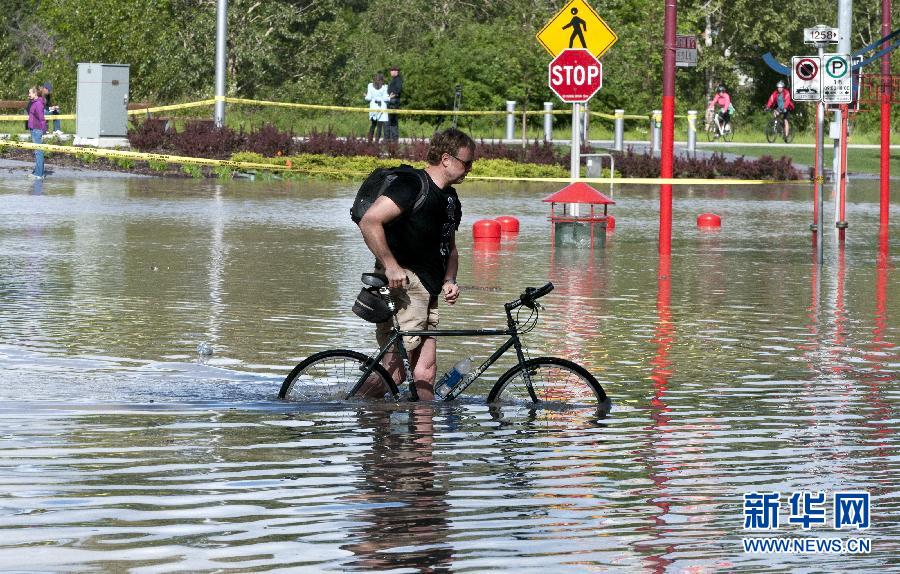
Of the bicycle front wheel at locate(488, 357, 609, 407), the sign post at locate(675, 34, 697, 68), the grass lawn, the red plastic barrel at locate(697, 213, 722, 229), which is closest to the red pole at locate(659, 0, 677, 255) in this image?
the sign post at locate(675, 34, 697, 68)

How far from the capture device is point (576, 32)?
25.3 m

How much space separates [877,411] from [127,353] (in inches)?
187

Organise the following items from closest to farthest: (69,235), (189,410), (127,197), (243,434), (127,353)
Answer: (243,434), (189,410), (127,353), (69,235), (127,197)

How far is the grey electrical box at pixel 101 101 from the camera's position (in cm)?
3700

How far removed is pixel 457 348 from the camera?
13.1m

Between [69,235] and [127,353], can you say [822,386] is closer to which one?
[127,353]

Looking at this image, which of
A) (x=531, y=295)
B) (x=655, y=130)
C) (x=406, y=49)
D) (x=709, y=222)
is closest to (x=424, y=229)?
(x=531, y=295)

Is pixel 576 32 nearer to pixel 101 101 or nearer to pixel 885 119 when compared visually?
pixel 885 119

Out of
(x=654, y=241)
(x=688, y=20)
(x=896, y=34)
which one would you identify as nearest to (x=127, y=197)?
(x=654, y=241)

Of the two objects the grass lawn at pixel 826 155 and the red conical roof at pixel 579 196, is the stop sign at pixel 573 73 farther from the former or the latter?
the grass lawn at pixel 826 155

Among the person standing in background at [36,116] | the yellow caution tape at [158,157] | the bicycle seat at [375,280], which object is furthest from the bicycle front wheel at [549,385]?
the person standing in background at [36,116]

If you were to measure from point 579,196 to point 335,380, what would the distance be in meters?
11.8

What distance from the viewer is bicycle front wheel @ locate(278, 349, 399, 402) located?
10352mm

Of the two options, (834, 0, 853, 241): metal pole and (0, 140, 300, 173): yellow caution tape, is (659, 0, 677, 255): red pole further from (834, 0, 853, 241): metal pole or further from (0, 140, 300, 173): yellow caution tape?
(0, 140, 300, 173): yellow caution tape
